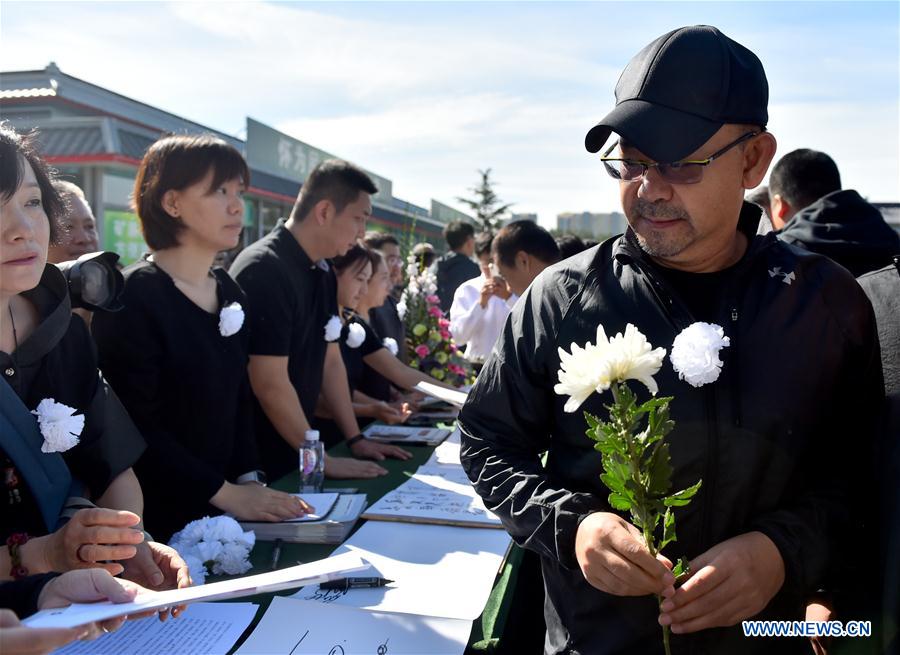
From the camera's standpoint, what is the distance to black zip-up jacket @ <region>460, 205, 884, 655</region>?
141cm

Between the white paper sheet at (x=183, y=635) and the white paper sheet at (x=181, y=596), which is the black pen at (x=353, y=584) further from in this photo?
the white paper sheet at (x=181, y=596)

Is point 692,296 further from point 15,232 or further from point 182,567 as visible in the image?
point 15,232

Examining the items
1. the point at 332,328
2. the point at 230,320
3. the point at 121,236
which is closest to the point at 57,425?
the point at 230,320

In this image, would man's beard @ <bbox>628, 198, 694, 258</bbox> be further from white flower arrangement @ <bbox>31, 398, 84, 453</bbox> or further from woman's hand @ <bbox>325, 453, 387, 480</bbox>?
woman's hand @ <bbox>325, 453, 387, 480</bbox>

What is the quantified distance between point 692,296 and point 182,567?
1.35 meters

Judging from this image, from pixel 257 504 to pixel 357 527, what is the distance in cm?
34

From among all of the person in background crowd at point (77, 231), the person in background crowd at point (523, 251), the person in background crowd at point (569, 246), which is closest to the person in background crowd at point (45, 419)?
the person in background crowd at point (77, 231)

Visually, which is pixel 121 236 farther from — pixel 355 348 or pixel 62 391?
pixel 62 391

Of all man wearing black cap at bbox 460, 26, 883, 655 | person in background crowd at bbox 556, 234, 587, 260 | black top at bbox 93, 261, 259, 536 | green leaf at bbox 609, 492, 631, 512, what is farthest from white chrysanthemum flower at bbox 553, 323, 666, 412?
person in background crowd at bbox 556, 234, 587, 260

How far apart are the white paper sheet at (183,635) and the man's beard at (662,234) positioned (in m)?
1.27

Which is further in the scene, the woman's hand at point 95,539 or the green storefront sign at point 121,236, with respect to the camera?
the green storefront sign at point 121,236

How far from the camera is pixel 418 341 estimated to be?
218 inches

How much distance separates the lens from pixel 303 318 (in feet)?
11.0

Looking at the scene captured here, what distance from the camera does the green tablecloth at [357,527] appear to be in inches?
66.3
